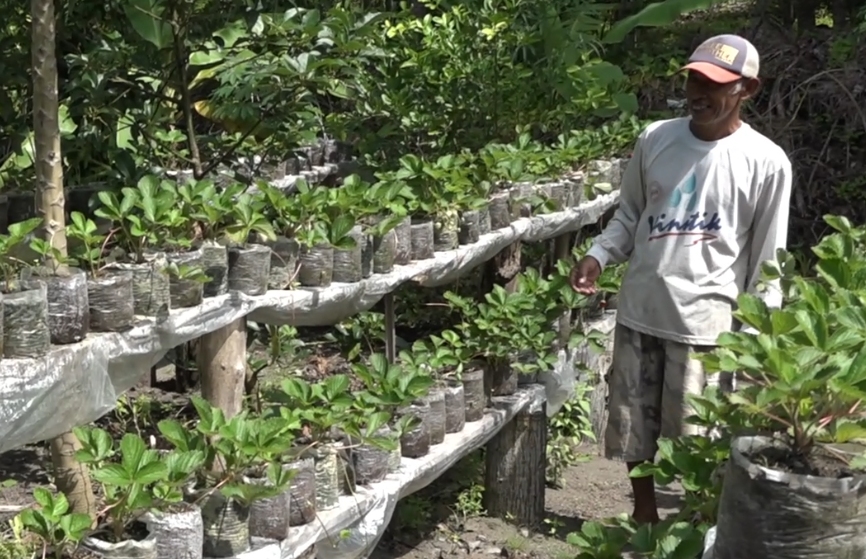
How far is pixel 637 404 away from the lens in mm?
3525

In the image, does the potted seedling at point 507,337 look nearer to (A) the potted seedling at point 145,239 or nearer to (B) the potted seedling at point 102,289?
(A) the potted seedling at point 145,239

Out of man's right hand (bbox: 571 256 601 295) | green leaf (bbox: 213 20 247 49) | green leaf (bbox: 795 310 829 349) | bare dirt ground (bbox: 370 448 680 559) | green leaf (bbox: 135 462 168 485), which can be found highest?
green leaf (bbox: 213 20 247 49)

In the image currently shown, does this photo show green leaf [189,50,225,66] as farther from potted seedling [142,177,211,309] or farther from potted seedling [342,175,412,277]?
potted seedling [142,177,211,309]

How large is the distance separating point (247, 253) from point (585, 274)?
1.05m

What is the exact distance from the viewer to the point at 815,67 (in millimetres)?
8094

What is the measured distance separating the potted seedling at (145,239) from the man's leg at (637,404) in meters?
1.41

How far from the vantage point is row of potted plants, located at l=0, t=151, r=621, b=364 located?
244cm

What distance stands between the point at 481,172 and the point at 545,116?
143 centimetres

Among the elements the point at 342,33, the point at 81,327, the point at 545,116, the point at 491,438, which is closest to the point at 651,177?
the point at 342,33

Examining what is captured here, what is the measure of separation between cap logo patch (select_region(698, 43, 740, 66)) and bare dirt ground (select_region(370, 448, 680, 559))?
1581 mm

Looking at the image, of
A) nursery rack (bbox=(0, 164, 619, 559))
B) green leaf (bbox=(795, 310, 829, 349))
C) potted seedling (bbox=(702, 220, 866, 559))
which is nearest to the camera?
potted seedling (bbox=(702, 220, 866, 559))

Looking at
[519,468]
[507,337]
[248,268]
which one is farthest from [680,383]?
[248,268]

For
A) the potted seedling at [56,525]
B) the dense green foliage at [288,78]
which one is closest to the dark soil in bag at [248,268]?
the dense green foliage at [288,78]

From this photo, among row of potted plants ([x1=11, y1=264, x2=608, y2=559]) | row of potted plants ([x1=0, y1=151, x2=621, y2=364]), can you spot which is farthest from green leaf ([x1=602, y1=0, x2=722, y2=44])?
row of potted plants ([x1=11, y1=264, x2=608, y2=559])
